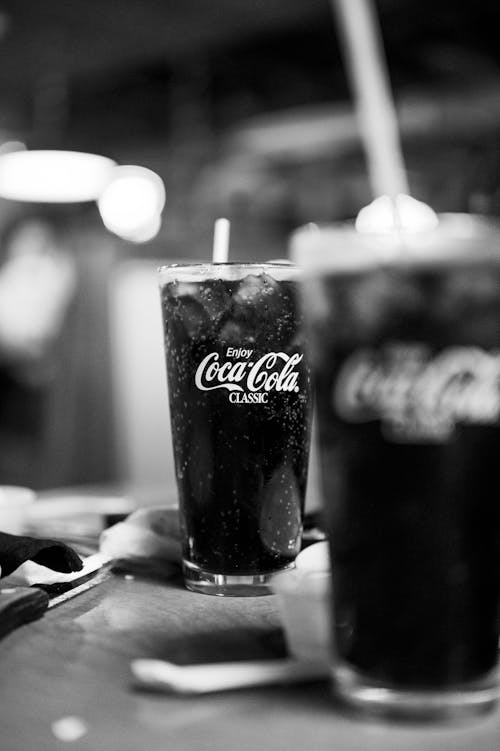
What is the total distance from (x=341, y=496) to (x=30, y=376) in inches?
327

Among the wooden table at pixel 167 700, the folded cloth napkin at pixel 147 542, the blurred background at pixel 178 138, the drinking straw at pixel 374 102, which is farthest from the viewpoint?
the blurred background at pixel 178 138

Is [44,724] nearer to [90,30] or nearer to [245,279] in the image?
[245,279]

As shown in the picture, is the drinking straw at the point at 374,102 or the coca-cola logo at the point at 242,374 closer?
the drinking straw at the point at 374,102

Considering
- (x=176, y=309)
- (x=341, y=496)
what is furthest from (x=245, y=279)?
(x=341, y=496)

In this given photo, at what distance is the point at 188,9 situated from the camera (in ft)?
20.4

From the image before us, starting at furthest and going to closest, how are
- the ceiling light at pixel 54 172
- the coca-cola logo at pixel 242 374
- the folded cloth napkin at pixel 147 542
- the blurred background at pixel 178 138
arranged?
the blurred background at pixel 178 138 → the ceiling light at pixel 54 172 → the folded cloth napkin at pixel 147 542 → the coca-cola logo at pixel 242 374

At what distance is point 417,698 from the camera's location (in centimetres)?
57

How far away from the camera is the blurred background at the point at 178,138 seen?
6.53m

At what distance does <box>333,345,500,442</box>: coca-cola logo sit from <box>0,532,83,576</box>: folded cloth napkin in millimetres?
418

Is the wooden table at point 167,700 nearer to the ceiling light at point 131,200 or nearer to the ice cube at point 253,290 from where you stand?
the ice cube at point 253,290

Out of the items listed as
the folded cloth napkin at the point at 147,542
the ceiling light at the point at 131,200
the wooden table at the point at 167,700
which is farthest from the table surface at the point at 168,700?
the ceiling light at the point at 131,200

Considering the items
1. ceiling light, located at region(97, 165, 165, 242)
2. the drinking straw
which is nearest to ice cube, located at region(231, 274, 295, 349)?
the drinking straw

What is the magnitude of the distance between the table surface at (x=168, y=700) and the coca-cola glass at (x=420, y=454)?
0.03m

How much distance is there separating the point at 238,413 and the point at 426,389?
32 centimetres
